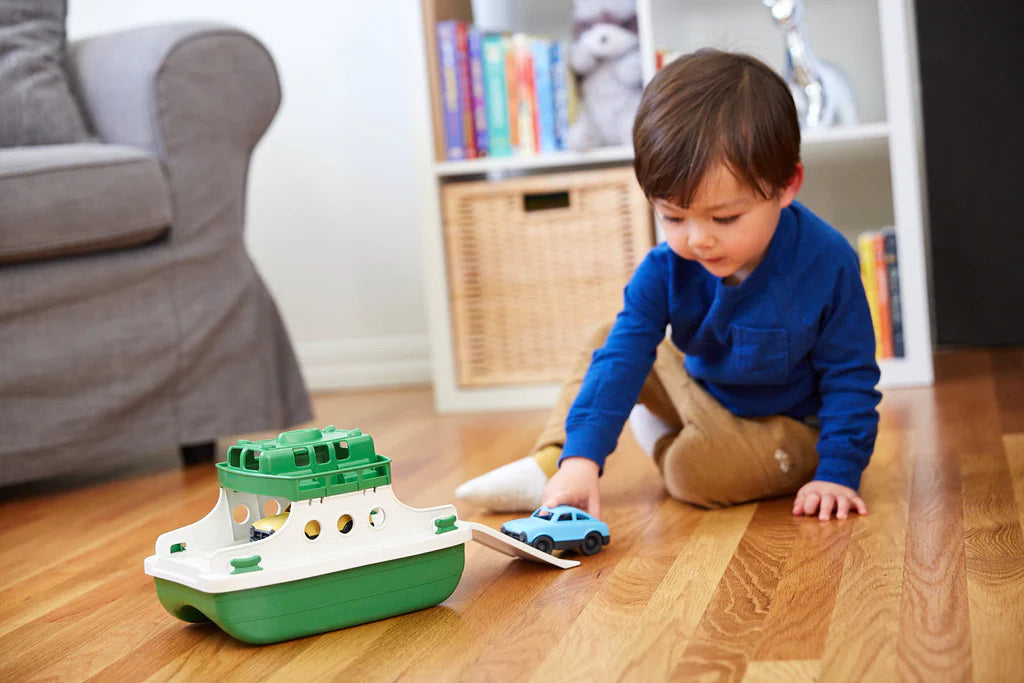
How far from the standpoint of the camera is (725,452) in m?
1.16

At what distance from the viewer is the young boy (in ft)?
3.38

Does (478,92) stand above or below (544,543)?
above

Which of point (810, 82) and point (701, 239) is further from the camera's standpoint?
point (810, 82)

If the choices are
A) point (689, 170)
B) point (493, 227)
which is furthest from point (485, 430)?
point (689, 170)

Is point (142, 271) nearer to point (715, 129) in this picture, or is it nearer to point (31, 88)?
point (31, 88)

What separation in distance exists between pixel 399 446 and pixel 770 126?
0.84m

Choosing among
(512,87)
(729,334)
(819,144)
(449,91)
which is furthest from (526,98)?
(729,334)

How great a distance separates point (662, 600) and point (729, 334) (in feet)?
1.22

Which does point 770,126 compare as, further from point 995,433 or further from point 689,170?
point 995,433

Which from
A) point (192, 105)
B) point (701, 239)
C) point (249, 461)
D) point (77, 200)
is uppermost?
point (192, 105)

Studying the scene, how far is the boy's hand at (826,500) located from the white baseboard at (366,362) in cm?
139

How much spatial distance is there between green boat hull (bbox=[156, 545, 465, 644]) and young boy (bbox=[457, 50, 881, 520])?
0.72 ft

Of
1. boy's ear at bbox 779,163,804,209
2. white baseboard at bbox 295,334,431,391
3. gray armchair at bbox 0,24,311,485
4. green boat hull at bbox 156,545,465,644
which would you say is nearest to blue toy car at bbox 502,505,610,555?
green boat hull at bbox 156,545,465,644

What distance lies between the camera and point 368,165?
242cm
